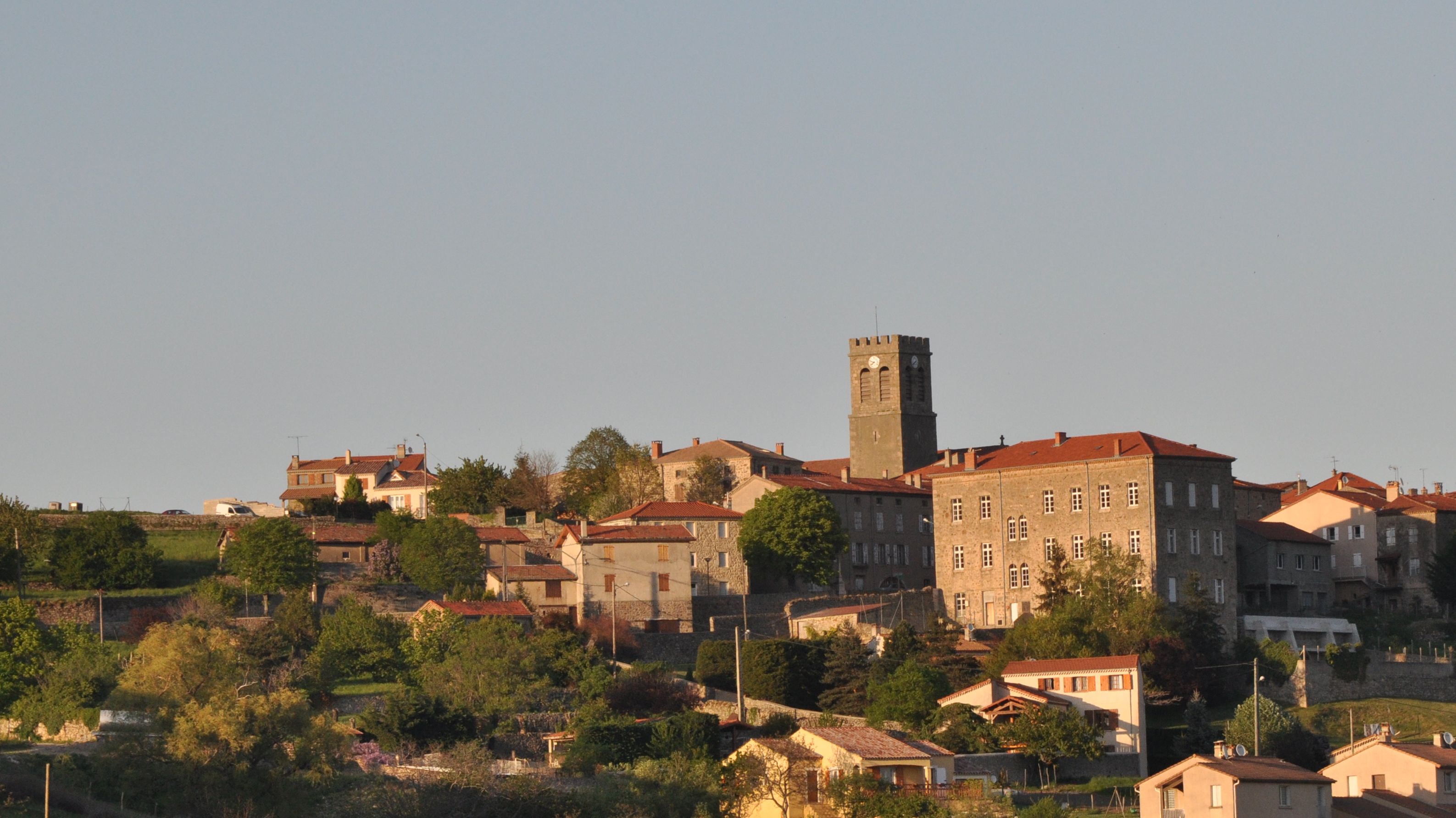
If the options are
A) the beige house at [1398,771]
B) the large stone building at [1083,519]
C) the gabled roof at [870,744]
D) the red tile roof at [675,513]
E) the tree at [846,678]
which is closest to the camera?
the gabled roof at [870,744]

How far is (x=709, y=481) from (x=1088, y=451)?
71.9ft

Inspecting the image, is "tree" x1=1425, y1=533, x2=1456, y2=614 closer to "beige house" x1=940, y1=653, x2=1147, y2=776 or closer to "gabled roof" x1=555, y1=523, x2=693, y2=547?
"beige house" x1=940, y1=653, x2=1147, y2=776

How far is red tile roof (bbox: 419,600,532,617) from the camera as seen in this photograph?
72250 millimetres

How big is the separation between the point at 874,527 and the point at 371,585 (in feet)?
71.9

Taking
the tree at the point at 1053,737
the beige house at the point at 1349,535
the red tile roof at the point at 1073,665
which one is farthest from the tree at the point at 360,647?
the beige house at the point at 1349,535

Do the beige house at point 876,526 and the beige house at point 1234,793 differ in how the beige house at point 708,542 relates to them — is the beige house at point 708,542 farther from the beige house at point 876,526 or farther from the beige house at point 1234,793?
the beige house at point 1234,793

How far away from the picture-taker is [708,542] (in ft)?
268

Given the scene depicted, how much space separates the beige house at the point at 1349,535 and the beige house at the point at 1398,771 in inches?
1139

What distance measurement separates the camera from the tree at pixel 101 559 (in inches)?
2992


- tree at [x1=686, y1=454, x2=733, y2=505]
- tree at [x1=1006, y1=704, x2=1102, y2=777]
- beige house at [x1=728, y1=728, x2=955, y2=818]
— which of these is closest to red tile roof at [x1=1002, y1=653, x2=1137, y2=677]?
tree at [x1=1006, y1=704, x2=1102, y2=777]

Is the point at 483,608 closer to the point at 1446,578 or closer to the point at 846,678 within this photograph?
the point at 846,678

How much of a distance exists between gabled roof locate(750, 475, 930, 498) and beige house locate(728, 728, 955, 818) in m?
30.5

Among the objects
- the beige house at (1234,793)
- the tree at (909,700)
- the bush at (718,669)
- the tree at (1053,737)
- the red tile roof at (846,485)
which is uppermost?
the red tile roof at (846,485)

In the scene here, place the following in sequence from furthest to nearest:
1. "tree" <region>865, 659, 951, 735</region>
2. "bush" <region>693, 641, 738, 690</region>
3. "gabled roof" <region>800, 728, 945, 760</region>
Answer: "bush" <region>693, 641, 738, 690</region> < "tree" <region>865, 659, 951, 735</region> < "gabled roof" <region>800, 728, 945, 760</region>
